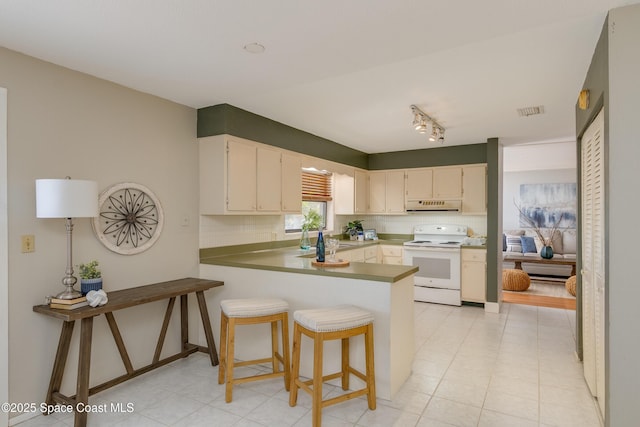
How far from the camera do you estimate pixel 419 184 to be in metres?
5.80

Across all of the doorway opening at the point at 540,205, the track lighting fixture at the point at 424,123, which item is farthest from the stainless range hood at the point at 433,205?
the doorway opening at the point at 540,205

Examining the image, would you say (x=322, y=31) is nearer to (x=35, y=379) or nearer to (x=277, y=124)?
(x=277, y=124)

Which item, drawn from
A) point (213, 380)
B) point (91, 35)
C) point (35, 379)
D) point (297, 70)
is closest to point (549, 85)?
point (297, 70)

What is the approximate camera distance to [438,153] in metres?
5.64

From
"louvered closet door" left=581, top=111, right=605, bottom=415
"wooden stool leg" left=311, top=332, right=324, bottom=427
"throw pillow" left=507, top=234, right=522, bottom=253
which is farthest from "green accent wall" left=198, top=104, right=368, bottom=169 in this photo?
"throw pillow" left=507, top=234, right=522, bottom=253

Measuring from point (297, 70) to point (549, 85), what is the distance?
1.99 m

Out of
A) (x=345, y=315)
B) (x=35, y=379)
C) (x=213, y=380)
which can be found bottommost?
(x=213, y=380)

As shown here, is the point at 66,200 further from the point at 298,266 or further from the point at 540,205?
the point at 540,205

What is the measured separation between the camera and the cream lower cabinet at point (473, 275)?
16.6 ft

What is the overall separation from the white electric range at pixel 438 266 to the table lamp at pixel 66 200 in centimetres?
413

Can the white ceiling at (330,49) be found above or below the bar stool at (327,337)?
above

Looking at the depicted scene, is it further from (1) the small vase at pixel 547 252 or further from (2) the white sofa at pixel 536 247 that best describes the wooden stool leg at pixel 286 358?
(1) the small vase at pixel 547 252

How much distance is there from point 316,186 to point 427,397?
3401mm

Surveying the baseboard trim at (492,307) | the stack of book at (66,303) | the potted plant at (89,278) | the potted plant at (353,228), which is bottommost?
the baseboard trim at (492,307)
